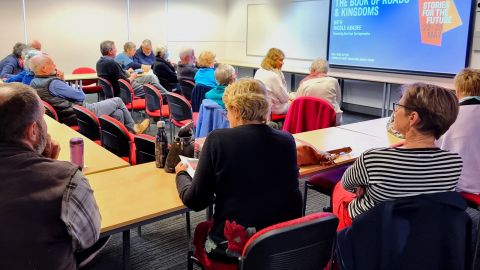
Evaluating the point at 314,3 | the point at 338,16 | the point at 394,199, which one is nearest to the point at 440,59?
the point at 338,16

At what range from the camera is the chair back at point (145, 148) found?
271cm

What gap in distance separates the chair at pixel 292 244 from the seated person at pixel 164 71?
5636 mm

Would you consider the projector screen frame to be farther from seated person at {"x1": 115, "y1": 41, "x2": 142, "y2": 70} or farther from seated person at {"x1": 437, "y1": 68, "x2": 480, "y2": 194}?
seated person at {"x1": 437, "y1": 68, "x2": 480, "y2": 194}

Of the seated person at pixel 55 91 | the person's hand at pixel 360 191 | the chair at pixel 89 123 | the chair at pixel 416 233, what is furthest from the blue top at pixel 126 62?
the chair at pixel 416 233

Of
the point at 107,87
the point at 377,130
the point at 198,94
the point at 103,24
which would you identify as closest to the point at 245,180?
the point at 377,130

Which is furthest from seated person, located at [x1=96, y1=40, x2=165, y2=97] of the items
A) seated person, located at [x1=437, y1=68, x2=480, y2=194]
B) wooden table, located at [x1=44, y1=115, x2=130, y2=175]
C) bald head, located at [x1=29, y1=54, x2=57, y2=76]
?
seated person, located at [x1=437, y1=68, x2=480, y2=194]

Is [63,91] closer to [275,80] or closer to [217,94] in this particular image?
[217,94]

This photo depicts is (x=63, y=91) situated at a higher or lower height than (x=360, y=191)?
higher

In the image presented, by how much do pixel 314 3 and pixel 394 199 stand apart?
289 inches

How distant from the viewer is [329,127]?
11.5ft

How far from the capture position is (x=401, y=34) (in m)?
6.80

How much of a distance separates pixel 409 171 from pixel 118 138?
216cm

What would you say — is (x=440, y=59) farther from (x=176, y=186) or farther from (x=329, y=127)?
(x=176, y=186)

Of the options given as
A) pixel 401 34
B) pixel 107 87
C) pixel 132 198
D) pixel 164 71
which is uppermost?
pixel 401 34
